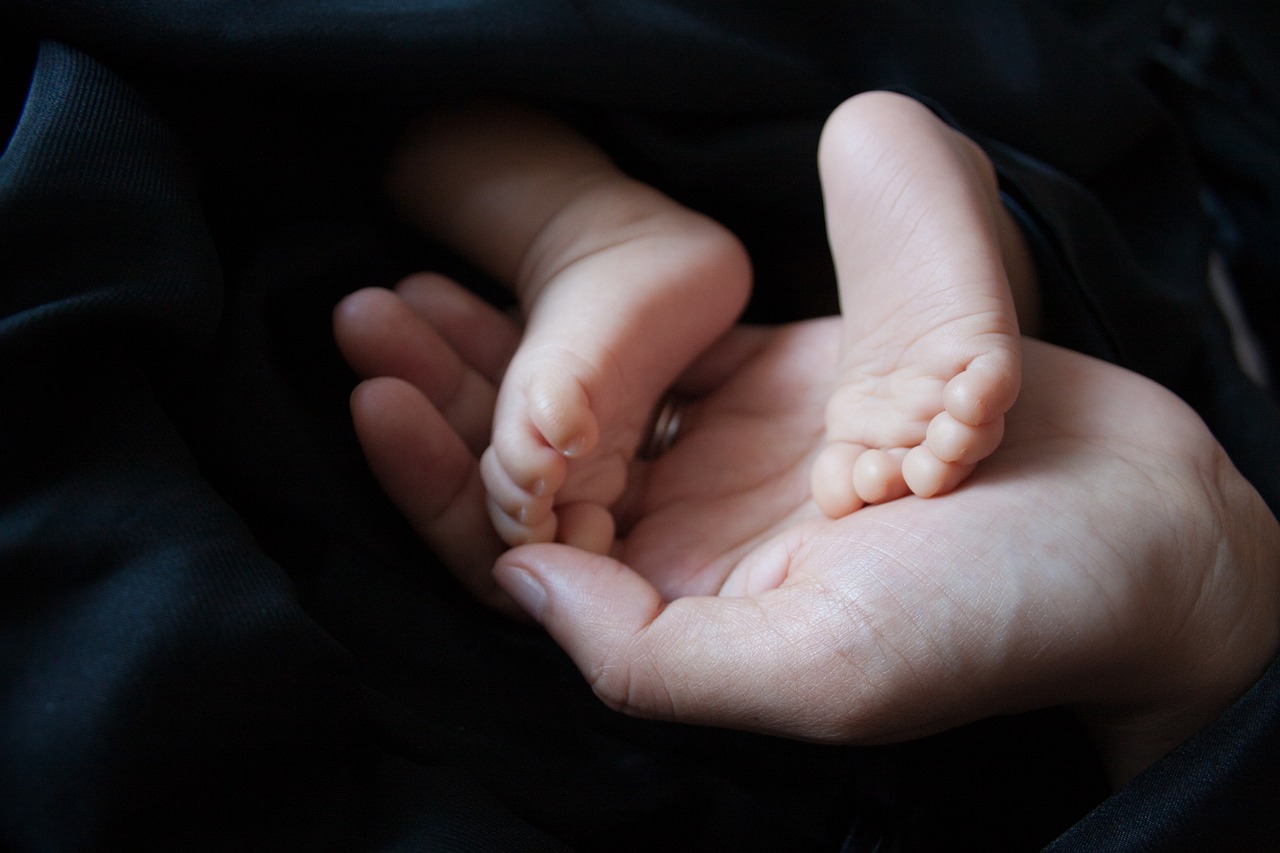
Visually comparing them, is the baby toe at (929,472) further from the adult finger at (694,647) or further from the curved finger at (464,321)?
the curved finger at (464,321)

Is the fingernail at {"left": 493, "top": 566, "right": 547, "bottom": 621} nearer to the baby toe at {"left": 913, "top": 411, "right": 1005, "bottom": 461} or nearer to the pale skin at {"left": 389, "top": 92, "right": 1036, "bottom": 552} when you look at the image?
the pale skin at {"left": 389, "top": 92, "right": 1036, "bottom": 552}

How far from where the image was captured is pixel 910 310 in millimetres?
585

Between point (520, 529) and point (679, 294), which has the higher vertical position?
point (679, 294)

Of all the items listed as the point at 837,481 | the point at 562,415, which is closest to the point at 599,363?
the point at 562,415

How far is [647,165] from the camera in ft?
2.62

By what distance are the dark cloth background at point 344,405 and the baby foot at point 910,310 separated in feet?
0.47

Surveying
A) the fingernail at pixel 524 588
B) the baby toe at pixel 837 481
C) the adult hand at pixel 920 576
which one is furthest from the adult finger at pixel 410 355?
the baby toe at pixel 837 481

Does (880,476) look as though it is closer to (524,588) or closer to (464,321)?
(524,588)

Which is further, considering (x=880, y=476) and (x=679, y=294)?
(x=679, y=294)

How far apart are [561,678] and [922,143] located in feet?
1.43

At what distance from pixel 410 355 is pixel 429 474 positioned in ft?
0.31

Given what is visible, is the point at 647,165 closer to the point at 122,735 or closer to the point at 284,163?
the point at 284,163

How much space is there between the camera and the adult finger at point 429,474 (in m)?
0.64

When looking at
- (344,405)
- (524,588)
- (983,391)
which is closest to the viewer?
(983,391)
